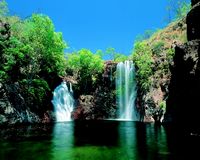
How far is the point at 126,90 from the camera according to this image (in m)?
60.0

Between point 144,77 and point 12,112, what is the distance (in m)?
23.5

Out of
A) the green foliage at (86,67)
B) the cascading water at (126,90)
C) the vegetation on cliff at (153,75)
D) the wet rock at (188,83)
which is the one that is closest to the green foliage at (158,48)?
the vegetation on cliff at (153,75)

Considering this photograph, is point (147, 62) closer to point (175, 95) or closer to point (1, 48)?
point (175, 95)

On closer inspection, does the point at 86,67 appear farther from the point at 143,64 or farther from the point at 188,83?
the point at 188,83

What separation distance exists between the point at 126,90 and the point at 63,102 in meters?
12.0

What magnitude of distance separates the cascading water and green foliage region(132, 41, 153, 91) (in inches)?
81.3

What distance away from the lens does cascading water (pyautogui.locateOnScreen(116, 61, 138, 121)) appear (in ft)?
192

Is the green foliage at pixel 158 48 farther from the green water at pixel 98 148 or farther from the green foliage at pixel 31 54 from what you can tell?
the green water at pixel 98 148

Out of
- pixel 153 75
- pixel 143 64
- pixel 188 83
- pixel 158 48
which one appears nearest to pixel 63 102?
pixel 143 64

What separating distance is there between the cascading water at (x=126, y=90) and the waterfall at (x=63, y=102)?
9.30m

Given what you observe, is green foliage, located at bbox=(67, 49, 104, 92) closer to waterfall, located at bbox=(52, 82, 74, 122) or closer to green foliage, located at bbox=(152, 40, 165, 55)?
waterfall, located at bbox=(52, 82, 74, 122)

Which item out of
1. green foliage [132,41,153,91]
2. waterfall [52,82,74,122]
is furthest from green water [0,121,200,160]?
waterfall [52,82,74,122]

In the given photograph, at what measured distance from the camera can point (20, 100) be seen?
46094 millimetres

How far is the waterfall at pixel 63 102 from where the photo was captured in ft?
187
